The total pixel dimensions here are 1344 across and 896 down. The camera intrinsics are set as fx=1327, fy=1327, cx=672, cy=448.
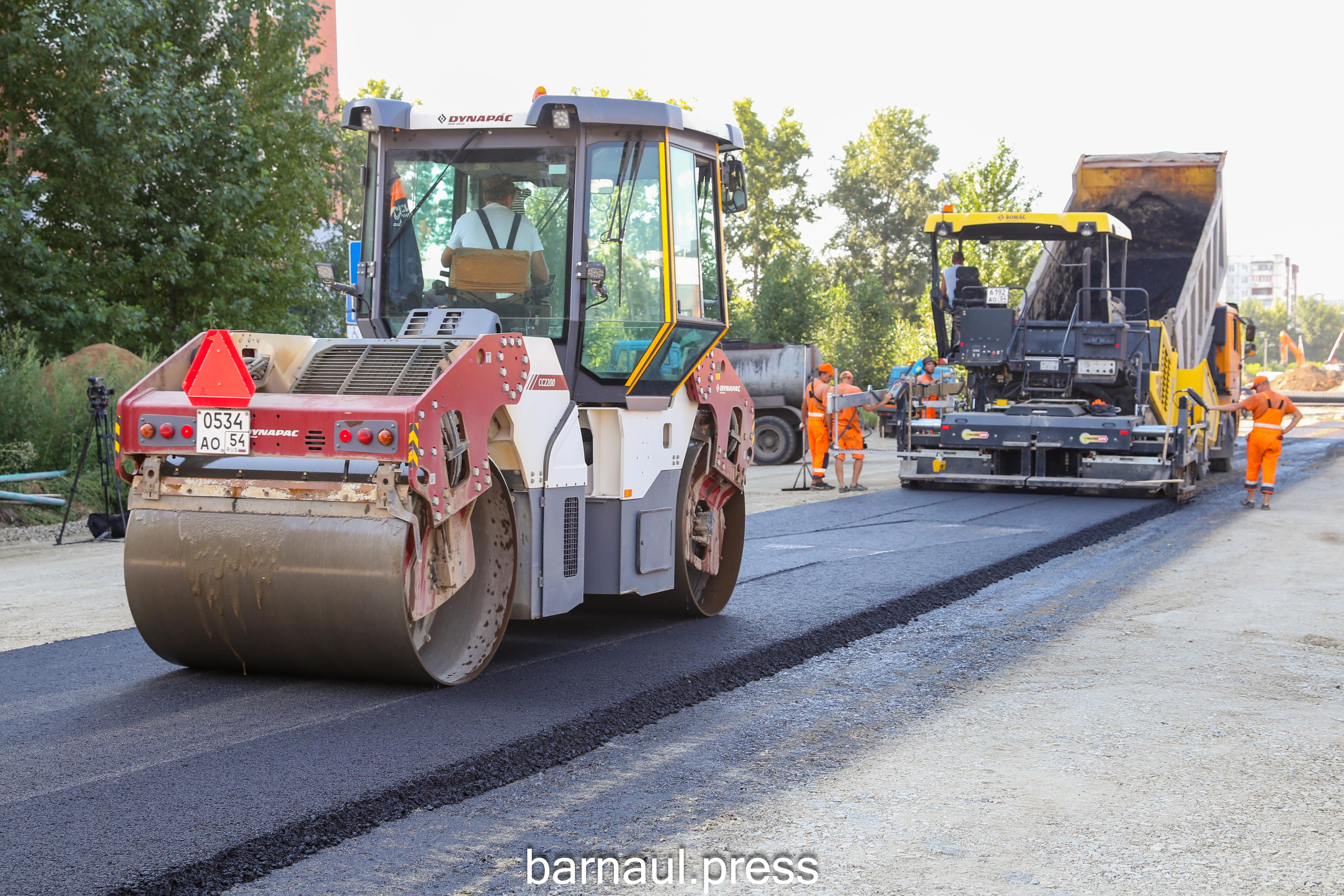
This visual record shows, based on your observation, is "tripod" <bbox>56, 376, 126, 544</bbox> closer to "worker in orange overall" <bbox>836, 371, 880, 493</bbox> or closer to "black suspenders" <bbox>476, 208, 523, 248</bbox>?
"black suspenders" <bbox>476, 208, 523, 248</bbox>

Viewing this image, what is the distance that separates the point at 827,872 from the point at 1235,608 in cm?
523

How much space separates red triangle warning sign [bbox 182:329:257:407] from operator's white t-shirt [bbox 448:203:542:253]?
1.46 metres

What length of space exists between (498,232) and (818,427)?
1008 centimetres

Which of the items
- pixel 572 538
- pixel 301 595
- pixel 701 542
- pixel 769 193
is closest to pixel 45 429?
pixel 701 542

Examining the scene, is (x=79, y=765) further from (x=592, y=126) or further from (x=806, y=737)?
(x=592, y=126)

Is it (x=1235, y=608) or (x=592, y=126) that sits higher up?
(x=592, y=126)

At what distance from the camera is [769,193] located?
5678 centimetres

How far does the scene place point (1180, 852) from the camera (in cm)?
363

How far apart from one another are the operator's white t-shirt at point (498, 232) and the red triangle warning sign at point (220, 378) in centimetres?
146

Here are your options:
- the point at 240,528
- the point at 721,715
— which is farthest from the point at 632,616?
the point at 240,528

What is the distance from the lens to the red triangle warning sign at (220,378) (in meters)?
5.02

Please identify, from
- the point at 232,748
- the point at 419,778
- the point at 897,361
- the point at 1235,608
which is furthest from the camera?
the point at 897,361

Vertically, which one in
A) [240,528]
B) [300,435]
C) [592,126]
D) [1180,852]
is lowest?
[1180,852]

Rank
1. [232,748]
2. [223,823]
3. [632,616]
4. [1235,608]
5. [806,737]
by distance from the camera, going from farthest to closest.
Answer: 1. [1235,608]
2. [632,616]
3. [806,737]
4. [232,748]
5. [223,823]
